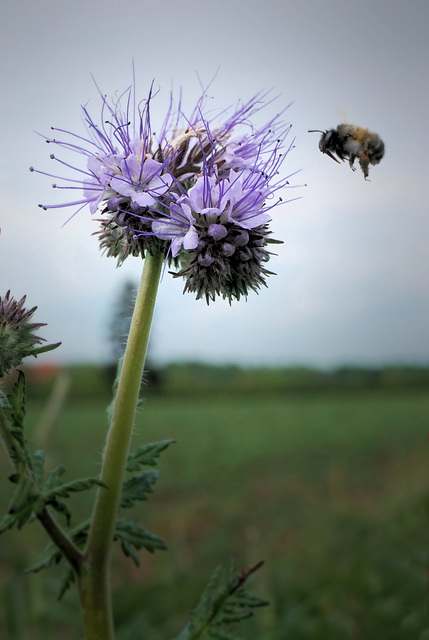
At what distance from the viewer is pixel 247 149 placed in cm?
158

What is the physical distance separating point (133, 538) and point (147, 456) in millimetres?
177

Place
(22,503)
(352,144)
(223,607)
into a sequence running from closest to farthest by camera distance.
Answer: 1. (22,503)
2. (223,607)
3. (352,144)

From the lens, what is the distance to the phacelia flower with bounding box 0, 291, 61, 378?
4.50 ft

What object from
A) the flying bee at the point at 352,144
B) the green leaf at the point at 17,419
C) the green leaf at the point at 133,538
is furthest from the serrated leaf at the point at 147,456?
the flying bee at the point at 352,144

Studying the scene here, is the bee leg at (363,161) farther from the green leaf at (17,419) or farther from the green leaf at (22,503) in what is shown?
the green leaf at (22,503)

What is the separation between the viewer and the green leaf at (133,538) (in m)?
1.43

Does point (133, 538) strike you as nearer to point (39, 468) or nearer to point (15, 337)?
point (39, 468)

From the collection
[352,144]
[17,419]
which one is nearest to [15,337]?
[17,419]

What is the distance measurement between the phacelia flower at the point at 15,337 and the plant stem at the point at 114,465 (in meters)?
0.19

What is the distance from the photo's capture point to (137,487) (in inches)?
58.4

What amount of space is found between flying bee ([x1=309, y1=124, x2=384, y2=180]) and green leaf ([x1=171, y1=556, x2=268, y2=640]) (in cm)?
143

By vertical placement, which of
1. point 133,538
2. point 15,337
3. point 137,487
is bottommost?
point 133,538

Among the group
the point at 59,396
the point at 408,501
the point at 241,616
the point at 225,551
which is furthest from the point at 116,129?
the point at 225,551

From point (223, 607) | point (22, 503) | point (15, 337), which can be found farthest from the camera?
→ point (223, 607)
